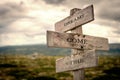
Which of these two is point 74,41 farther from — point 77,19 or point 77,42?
point 77,19

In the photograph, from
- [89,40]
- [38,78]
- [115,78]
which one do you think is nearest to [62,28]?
[89,40]

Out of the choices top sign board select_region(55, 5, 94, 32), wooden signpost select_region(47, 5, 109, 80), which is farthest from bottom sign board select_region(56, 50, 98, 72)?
top sign board select_region(55, 5, 94, 32)

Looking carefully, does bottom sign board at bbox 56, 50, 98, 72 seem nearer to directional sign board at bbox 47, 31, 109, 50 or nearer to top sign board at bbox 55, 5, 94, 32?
directional sign board at bbox 47, 31, 109, 50

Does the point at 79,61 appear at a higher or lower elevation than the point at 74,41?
lower

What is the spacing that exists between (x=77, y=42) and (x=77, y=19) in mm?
837

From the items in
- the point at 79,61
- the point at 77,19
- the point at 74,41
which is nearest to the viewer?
the point at 79,61

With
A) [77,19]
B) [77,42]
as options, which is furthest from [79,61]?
[77,19]

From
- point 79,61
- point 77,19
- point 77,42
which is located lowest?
point 79,61

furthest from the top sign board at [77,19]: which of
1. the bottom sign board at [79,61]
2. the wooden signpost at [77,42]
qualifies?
the bottom sign board at [79,61]

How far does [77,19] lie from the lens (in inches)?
Answer: 328

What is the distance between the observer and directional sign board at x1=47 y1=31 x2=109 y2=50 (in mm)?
7604

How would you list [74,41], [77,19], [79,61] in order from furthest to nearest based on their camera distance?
[77,19]
[74,41]
[79,61]

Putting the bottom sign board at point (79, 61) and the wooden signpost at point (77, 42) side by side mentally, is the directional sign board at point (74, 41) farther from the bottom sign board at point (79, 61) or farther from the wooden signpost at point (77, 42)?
the bottom sign board at point (79, 61)

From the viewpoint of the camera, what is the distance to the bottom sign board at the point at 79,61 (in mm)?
7203
